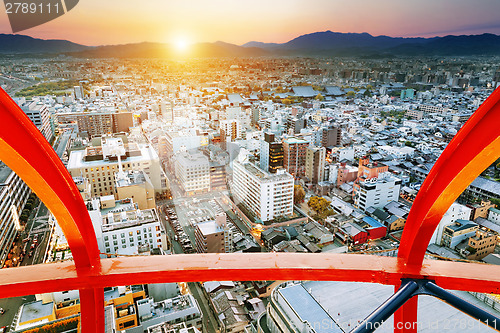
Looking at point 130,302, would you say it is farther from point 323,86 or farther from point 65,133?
point 323,86

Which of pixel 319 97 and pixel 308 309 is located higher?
pixel 319 97

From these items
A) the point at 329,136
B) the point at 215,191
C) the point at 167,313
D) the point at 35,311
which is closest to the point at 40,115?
the point at 215,191

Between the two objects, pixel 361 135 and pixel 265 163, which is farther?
pixel 361 135

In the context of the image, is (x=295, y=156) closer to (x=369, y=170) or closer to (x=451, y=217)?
(x=369, y=170)

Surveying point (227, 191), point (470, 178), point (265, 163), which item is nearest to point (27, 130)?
point (470, 178)

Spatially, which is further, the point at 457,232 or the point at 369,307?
the point at 457,232

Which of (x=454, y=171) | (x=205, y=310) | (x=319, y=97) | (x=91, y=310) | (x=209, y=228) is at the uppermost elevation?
(x=454, y=171)

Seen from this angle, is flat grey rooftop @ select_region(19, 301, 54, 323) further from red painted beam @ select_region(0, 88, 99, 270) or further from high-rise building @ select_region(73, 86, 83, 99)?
high-rise building @ select_region(73, 86, 83, 99)

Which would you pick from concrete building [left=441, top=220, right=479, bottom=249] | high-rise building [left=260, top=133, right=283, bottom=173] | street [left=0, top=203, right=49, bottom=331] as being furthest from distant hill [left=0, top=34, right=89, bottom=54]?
concrete building [left=441, top=220, right=479, bottom=249]
